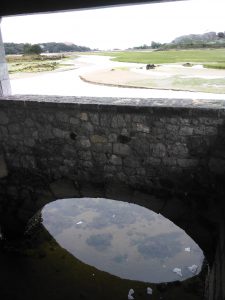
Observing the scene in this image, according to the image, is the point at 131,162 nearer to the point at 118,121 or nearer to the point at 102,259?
the point at 118,121

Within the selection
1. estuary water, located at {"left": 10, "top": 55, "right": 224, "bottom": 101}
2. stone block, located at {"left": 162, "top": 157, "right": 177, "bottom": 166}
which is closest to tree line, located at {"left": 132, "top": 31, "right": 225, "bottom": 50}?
estuary water, located at {"left": 10, "top": 55, "right": 224, "bottom": 101}

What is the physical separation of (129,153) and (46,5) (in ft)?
7.90

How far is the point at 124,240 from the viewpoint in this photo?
6.07m

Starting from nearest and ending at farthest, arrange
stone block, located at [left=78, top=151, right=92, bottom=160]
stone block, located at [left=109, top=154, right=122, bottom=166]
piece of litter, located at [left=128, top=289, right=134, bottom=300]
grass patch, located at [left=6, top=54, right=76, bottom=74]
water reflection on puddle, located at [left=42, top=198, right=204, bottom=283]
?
stone block, located at [left=109, top=154, right=122, bottom=166], stone block, located at [left=78, top=151, right=92, bottom=160], piece of litter, located at [left=128, top=289, right=134, bottom=300], water reflection on puddle, located at [left=42, top=198, right=204, bottom=283], grass patch, located at [left=6, top=54, right=76, bottom=74]

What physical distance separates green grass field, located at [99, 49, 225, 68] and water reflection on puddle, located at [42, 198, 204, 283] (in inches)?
138

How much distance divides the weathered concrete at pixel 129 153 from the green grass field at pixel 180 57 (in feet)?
9.22

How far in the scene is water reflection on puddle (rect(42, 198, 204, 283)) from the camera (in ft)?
17.6

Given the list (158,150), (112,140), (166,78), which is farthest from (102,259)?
(166,78)

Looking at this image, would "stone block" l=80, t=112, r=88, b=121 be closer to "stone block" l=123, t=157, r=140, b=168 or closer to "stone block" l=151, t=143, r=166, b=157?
"stone block" l=123, t=157, r=140, b=168

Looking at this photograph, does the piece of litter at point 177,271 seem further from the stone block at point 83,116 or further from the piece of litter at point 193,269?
the stone block at point 83,116

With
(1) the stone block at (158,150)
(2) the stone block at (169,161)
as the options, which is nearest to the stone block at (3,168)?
(1) the stone block at (158,150)

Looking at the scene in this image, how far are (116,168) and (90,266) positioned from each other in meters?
2.12

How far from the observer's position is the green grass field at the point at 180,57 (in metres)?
6.38

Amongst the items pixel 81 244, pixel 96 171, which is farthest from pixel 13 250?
pixel 96 171
